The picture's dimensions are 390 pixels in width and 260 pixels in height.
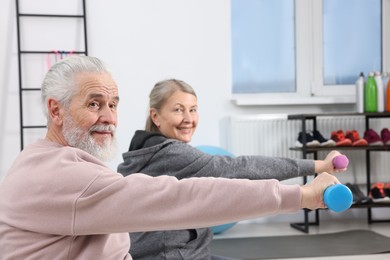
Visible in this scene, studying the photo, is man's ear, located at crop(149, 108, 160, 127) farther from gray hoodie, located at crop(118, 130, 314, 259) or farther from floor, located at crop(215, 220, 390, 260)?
floor, located at crop(215, 220, 390, 260)

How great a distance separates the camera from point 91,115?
130 cm

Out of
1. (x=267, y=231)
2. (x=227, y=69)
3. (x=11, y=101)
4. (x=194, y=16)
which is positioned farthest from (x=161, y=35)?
(x=267, y=231)

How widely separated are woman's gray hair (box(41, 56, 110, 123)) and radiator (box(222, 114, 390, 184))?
11.6ft

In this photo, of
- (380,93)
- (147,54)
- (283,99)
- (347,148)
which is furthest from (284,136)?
(147,54)

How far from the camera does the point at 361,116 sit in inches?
198

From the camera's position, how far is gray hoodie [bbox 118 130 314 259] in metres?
1.99

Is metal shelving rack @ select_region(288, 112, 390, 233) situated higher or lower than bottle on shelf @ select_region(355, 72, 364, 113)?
lower

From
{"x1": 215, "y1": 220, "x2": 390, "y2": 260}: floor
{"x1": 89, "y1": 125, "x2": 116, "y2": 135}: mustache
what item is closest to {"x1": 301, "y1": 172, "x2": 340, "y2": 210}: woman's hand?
{"x1": 89, "y1": 125, "x2": 116, "y2": 135}: mustache

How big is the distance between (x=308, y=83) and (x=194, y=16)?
1.26 meters

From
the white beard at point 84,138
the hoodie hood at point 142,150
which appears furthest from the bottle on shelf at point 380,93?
the white beard at point 84,138

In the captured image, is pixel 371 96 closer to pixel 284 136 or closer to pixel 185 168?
pixel 284 136

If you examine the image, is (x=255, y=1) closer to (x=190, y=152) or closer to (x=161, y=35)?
(x=161, y=35)

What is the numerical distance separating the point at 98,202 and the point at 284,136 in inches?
156

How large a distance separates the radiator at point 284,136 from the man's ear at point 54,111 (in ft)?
11.7
